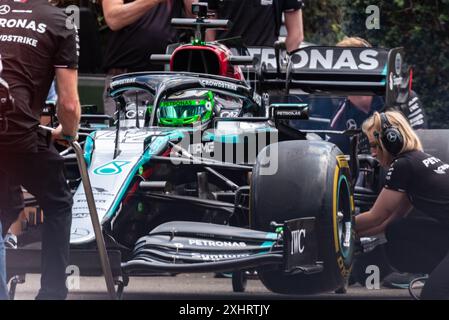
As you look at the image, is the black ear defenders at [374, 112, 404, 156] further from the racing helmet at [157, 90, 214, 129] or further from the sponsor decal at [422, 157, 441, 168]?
the racing helmet at [157, 90, 214, 129]

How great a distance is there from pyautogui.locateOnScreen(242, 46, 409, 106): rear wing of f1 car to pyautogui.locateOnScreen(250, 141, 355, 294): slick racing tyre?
5.72ft

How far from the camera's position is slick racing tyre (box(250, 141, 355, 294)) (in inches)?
306

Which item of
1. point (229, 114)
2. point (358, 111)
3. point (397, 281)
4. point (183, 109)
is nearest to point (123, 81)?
point (183, 109)

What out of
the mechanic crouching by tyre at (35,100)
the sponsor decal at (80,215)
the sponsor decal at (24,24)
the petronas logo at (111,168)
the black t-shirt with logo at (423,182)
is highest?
the sponsor decal at (24,24)

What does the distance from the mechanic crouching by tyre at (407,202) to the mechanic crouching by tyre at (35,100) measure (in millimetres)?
2324

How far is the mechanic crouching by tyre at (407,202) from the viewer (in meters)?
8.66

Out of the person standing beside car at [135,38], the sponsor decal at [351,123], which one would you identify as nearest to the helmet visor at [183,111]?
the person standing beside car at [135,38]

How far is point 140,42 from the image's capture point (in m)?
10.8

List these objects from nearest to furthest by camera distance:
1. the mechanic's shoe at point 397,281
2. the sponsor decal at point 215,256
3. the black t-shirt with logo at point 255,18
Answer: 1. the sponsor decal at point 215,256
2. the mechanic's shoe at point 397,281
3. the black t-shirt with logo at point 255,18

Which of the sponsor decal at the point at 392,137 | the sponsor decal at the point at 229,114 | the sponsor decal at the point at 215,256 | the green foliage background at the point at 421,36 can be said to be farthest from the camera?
the green foliage background at the point at 421,36

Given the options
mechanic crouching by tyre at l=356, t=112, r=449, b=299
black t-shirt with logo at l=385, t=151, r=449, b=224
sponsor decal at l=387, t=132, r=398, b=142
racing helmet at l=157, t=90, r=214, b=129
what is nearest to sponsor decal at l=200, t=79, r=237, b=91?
racing helmet at l=157, t=90, r=214, b=129

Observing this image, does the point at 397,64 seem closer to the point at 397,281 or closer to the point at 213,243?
the point at 397,281

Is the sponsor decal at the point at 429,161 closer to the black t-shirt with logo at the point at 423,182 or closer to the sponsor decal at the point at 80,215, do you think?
the black t-shirt with logo at the point at 423,182

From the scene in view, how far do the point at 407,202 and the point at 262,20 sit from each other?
286 centimetres
